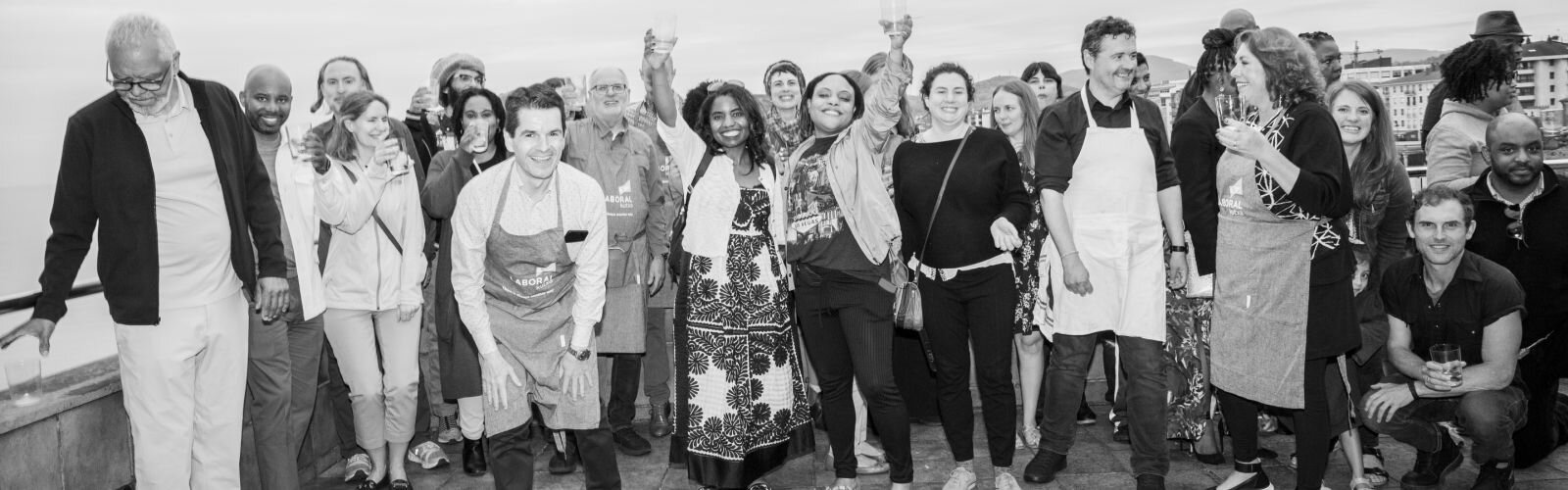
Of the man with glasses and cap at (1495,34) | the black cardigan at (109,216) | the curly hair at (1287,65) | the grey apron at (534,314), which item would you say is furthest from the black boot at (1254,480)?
the black cardigan at (109,216)

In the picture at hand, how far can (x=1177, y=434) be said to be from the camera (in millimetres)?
5152

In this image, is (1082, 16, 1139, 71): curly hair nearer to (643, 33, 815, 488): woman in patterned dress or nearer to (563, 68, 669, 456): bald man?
(643, 33, 815, 488): woman in patterned dress

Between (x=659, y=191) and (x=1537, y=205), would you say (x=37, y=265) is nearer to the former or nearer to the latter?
(x=659, y=191)

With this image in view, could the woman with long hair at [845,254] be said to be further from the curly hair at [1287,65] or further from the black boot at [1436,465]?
the black boot at [1436,465]

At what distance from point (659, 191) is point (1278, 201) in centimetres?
282

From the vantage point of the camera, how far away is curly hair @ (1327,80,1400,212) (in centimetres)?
438

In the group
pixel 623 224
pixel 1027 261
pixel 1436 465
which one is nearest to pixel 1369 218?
pixel 1436 465

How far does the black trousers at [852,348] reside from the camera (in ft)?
14.3

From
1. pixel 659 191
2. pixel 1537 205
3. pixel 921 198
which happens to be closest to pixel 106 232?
pixel 659 191

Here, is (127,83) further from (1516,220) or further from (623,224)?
(1516,220)

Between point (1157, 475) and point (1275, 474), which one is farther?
point (1275, 474)

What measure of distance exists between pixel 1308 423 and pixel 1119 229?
38.7 inches

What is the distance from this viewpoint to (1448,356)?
435 centimetres

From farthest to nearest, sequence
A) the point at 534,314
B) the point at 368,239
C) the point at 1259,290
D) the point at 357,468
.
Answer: the point at 357,468, the point at 368,239, the point at 1259,290, the point at 534,314
